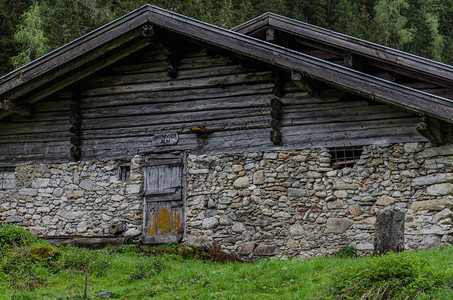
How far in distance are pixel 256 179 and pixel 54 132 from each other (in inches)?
210

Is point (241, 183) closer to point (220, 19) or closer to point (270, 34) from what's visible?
point (270, 34)

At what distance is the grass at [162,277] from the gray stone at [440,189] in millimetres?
1651

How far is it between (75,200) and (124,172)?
1.32 m

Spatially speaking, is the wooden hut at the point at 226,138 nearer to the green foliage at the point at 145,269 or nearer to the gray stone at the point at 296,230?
the gray stone at the point at 296,230

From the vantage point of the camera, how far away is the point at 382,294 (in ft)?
18.1

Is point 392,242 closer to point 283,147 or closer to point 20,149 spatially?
point 283,147

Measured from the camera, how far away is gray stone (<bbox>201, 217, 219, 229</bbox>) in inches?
444

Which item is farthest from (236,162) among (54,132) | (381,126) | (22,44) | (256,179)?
(22,44)

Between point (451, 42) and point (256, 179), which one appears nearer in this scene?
point (256, 179)

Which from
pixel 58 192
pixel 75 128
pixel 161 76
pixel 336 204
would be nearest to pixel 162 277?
pixel 336 204

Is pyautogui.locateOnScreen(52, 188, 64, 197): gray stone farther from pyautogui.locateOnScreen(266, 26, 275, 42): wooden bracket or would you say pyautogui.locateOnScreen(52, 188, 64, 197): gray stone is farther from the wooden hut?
pyautogui.locateOnScreen(266, 26, 275, 42): wooden bracket

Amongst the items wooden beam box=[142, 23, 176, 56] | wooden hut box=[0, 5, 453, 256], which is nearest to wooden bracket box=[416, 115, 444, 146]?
wooden hut box=[0, 5, 453, 256]

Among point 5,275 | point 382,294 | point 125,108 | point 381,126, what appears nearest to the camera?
point 382,294

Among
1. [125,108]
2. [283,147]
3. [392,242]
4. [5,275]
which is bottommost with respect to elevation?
[5,275]
